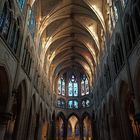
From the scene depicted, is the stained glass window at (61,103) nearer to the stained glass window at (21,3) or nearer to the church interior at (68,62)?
the church interior at (68,62)

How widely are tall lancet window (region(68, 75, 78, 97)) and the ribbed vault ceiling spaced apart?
655 cm

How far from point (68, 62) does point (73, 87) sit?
259 inches

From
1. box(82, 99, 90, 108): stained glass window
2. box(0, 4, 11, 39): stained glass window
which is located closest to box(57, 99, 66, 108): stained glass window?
box(82, 99, 90, 108): stained glass window

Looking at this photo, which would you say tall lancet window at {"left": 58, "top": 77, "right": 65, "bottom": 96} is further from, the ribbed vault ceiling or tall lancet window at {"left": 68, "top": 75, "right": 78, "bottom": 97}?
the ribbed vault ceiling

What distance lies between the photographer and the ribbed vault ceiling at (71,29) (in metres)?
22.2

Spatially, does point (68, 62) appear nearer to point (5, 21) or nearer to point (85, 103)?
point (85, 103)

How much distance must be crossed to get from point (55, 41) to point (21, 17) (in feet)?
48.4

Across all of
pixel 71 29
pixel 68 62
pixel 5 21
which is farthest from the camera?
pixel 68 62

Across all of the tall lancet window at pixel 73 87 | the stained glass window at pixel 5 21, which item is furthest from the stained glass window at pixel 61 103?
the stained glass window at pixel 5 21

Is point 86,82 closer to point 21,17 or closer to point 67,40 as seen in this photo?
point 67,40

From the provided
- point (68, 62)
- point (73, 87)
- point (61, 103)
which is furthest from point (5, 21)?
point (73, 87)

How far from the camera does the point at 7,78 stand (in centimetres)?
1153

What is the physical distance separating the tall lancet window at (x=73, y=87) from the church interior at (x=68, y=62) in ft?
0.63

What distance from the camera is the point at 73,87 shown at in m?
41.0
